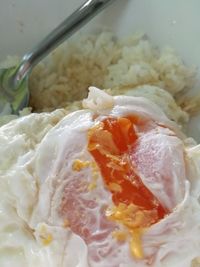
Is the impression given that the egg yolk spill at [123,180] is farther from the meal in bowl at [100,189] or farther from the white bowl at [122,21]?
the white bowl at [122,21]

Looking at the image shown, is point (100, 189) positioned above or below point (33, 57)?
below

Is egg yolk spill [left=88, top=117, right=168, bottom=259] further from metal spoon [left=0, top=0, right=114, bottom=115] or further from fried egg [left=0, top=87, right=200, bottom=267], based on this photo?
metal spoon [left=0, top=0, right=114, bottom=115]

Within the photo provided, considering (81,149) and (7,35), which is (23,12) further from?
(81,149)

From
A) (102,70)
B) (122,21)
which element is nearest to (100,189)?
(102,70)

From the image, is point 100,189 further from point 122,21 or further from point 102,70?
point 122,21

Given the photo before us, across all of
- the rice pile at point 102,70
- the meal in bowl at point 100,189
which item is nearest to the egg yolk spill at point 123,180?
the meal in bowl at point 100,189

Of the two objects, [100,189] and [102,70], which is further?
[102,70]
